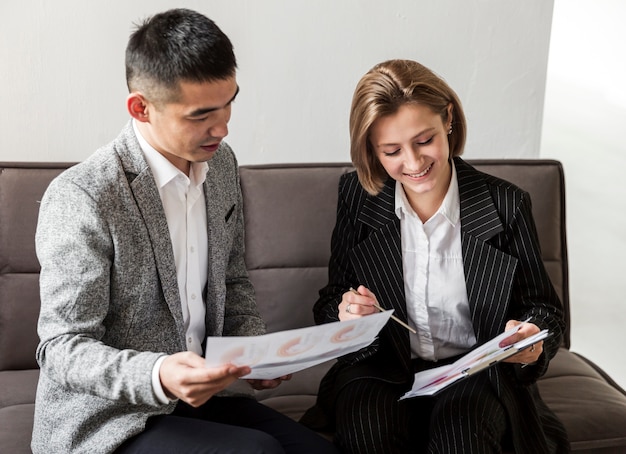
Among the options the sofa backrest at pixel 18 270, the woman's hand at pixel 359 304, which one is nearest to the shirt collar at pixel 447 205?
the woman's hand at pixel 359 304

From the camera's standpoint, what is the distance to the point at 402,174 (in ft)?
6.16

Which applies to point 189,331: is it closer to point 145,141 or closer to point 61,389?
point 61,389

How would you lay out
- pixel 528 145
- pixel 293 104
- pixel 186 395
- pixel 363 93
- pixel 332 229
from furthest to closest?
pixel 528 145
pixel 293 104
pixel 332 229
pixel 363 93
pixel 186 395

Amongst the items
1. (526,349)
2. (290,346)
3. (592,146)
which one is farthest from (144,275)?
(592,146)

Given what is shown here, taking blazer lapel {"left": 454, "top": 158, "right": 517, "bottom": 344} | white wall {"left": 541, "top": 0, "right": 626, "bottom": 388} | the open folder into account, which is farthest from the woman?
white wall {"left": 541, "top": 0, "right": 626, "bottom": 388}

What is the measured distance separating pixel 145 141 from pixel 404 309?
697 millimetres

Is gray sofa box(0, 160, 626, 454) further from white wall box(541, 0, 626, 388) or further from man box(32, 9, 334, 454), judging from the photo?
white wall box(541, 0, 626, 388)

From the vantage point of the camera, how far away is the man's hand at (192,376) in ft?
4.50

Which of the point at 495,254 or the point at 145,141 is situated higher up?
the point at 145,141

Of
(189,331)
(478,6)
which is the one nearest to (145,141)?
(189,331)

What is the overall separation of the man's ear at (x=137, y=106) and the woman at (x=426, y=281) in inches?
20.4

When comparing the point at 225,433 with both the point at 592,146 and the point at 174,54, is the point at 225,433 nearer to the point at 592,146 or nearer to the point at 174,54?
the point at 174,54

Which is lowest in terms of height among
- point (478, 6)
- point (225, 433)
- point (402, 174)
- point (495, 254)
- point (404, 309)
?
point (225, 433)

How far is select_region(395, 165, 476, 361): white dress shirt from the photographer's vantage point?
1.91 m
